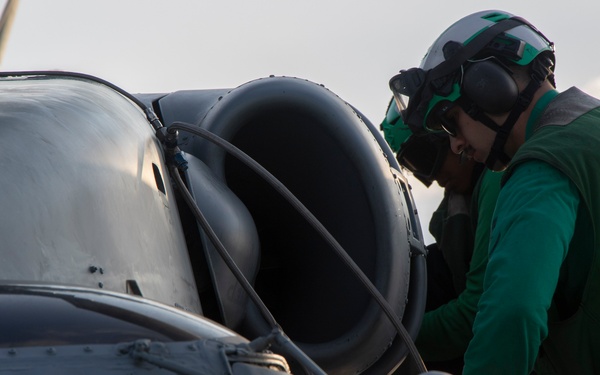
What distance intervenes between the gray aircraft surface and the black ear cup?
0.83 metres

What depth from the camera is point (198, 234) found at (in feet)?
Result: 15.8

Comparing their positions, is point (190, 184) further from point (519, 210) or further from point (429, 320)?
→ point (429, 320)

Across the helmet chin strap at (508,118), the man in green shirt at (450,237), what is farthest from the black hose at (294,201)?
the man in green shirt at (450,237)

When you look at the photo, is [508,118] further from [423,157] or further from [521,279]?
[423,157]

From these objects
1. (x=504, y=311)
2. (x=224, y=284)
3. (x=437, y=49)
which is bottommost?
(x=224, y=284)

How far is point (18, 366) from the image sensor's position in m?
1.94

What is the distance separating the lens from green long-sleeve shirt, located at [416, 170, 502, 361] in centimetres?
680

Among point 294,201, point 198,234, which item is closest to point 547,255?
point 294,201

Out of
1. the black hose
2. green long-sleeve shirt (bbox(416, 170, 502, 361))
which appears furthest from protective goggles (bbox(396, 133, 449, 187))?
the black hose

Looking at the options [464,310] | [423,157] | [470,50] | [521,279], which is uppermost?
[470,50]

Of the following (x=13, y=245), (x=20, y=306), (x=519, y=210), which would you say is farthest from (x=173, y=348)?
(x=519, y=210)

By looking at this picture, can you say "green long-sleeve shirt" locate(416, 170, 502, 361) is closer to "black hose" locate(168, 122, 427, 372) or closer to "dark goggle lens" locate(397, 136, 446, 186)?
"dark goggle lens" locate(397, 136, 446, 186)

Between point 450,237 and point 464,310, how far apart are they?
0.79 m

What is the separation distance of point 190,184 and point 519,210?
1389 millimetres
